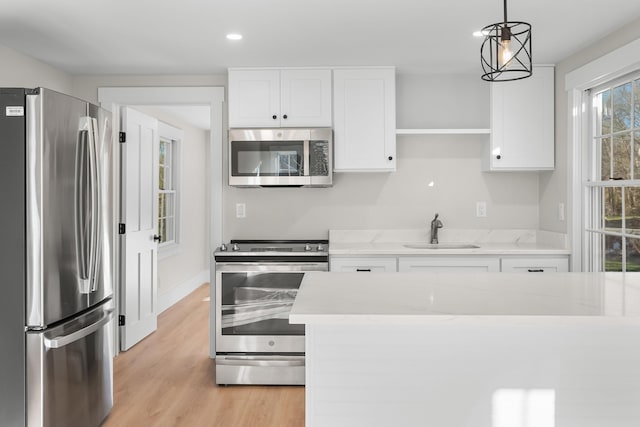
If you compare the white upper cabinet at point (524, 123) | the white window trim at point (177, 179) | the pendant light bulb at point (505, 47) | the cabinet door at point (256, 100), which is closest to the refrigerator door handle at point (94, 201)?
the cabinet door at point (256, 100)

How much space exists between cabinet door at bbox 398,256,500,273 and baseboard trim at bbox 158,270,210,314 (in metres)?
3.13

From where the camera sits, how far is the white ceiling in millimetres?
2641

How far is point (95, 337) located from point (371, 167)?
7.10ft

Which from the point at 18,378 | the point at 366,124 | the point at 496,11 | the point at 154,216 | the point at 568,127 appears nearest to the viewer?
the point at 18,378

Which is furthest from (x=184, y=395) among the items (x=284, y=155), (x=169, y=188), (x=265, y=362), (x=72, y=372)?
(x=169, y=188)

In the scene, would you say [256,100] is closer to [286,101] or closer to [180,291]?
[286,101]

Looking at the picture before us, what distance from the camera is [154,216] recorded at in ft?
15.1

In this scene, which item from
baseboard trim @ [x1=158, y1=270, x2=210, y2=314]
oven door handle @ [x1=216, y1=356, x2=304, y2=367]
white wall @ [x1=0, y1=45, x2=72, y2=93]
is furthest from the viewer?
baseboard trim @ [x1=158, y1=270, x2=210, y2=314]

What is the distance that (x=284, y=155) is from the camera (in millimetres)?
3705

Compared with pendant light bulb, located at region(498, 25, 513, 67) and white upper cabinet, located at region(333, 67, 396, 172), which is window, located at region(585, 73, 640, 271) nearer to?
white upper cabinet, located at region(333, 67, 396, 172)

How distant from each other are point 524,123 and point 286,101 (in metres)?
1.78

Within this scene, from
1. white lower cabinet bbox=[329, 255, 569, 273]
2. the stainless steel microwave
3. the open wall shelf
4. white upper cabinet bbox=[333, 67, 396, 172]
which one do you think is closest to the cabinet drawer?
white lower cabinet bbox=[329, 255, 569, 273]

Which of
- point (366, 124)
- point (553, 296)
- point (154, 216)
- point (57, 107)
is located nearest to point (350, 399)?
point (553, 296)

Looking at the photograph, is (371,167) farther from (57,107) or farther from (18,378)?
(18,378)
